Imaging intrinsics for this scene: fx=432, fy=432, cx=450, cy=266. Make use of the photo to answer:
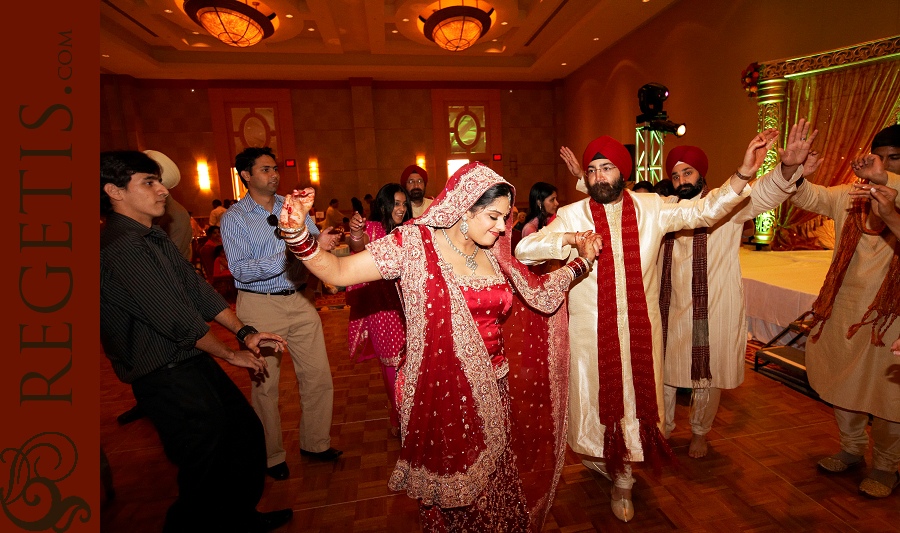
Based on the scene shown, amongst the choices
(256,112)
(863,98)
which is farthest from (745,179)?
(256,112)

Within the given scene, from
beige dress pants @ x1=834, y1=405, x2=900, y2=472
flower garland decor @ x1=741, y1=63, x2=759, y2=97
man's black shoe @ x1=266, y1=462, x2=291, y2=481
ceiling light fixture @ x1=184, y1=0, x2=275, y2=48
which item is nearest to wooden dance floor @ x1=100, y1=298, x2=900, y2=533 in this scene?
man's black shoe @ x1=266, y1=462, x2=291, y2=481

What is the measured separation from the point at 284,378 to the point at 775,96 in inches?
298

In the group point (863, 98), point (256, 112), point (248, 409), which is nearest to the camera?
point (248, 409)

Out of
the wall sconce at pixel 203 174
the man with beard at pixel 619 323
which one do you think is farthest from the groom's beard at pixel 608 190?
the wall sconce at pixel 203 174

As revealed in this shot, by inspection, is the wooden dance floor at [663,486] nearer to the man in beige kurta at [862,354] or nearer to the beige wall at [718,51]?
the man in beige kurta at [862,354]

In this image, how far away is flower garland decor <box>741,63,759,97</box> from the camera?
6359 millimetres

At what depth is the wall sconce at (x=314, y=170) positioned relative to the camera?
12102 mm

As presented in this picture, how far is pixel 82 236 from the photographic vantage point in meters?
0.68

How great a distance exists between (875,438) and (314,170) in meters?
12.2

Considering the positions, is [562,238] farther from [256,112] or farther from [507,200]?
[256,112]

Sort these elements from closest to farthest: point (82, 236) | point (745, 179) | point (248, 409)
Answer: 1. point (82, 236)
2. point (248, 409)
3. point (745, 179)

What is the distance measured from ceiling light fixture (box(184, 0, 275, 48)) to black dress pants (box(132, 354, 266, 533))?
7.60 metres

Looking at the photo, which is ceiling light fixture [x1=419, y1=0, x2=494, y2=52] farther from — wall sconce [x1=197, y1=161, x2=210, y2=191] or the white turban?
wall sconce [x1=197, y1=161, x2=210, y2=191]

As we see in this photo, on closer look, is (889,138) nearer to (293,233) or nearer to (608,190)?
(608,190)
